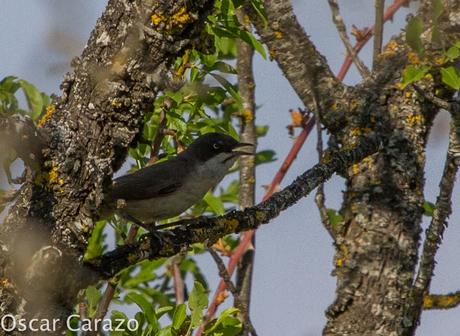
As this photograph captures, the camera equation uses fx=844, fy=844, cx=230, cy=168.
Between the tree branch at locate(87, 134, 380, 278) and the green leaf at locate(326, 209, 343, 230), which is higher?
the green leaf at locate(326, 209, 343, 230)

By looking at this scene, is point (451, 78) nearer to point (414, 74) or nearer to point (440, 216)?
point (414, 74)

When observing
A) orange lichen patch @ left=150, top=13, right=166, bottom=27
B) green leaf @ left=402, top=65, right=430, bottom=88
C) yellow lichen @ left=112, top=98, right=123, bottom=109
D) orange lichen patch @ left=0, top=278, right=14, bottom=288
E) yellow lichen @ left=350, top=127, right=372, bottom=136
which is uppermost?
yellow lichen @ left=350, top=127, right=372, bottom=136

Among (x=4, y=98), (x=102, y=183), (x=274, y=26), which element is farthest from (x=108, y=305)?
(x=274, y=26)

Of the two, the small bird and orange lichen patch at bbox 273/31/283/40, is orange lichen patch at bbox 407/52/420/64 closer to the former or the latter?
orange lichen patch at bbox 273/31/283/40

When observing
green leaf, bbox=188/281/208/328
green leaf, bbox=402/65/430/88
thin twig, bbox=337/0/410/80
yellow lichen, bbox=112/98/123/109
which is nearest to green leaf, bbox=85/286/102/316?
green leaf, bbox=188/281/208/328

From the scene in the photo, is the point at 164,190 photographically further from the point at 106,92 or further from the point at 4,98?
the point at 106,92

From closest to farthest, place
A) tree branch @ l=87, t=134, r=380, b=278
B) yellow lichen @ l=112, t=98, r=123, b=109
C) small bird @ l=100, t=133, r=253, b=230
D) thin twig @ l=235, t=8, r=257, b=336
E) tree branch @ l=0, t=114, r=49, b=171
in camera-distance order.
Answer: tree branch @ l=0, t=114, r=49, b=171 → yellow lichen @ l=112, t=98, r=123, b=109 → tree branch @ l=87, t=134, r=380, b=278 → small bird @ l=100, t=133, r=253, b=230 → thin twig @ l=235, t=8, r=257, b=336

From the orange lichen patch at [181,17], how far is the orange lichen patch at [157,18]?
0.05 meters

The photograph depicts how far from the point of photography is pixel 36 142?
3520mm

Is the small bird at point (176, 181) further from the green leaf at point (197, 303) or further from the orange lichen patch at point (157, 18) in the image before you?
the orange lichen patch at point (157, 18)

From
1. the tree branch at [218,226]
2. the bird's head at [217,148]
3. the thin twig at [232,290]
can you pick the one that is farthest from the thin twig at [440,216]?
the bird's head at [217,148]

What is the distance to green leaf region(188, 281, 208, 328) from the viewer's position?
14.4ft

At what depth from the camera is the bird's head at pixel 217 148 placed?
6.45 metres

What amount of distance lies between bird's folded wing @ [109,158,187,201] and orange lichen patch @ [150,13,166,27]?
200 centimetres
